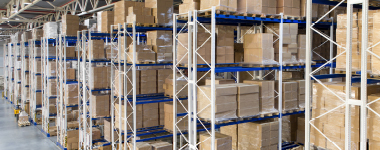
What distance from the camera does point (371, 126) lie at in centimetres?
478

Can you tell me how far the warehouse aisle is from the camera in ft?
43.1

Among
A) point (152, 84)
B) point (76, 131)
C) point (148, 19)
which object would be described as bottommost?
point (76, 131)

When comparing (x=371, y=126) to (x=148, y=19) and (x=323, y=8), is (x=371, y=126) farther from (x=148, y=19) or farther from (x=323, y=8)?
(x=148, y=19)

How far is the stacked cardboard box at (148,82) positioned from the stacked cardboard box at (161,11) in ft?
4.97

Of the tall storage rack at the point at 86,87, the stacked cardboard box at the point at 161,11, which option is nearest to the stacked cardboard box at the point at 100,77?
the tall storage rack at the point at 86,87

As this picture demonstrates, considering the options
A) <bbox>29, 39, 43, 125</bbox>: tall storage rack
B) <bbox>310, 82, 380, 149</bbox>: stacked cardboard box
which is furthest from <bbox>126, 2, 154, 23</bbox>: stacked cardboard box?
<bbox>29, 39, 43, 125</bbox>: tall storage rack

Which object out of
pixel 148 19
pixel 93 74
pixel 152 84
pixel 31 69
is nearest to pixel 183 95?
Result: pixel 152 84

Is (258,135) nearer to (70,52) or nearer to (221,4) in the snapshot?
(221,4)

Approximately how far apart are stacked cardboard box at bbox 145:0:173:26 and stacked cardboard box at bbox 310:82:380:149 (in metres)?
5.12

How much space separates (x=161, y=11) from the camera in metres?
9.52

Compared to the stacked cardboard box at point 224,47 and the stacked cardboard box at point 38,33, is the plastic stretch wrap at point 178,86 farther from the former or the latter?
the stacked cardboard box at point 38,33

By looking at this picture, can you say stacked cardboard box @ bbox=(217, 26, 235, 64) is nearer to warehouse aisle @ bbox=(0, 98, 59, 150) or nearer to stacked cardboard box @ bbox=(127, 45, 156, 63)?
stacked cardboard box @ bbox=(127, 45, 156, 63)

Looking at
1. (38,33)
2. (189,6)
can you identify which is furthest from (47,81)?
(189,6)

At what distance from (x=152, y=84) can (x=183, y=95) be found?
114 cm
